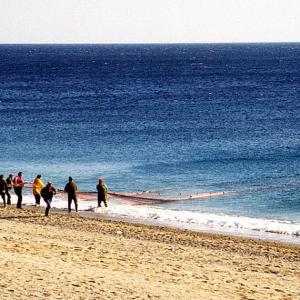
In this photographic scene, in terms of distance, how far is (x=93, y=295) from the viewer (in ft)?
48.1

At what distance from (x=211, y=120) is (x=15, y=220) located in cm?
4062

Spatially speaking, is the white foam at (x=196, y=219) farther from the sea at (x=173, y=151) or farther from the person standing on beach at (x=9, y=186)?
the person standing on beach at (x=9, y=186)

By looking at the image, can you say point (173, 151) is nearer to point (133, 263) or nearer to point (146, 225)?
point (146, 225)

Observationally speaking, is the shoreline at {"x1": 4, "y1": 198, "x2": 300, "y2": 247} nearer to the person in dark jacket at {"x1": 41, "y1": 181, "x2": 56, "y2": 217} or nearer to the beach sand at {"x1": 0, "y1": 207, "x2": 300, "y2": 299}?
the beach sand at {"x1": 0, "y1": 207, "x2": 300, "y2": 299}

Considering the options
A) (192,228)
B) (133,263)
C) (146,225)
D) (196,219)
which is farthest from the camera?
(196,219)

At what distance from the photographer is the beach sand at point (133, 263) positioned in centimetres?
1512

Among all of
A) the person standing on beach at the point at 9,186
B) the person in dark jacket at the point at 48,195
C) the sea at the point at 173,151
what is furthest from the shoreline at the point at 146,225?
the person standing on beach at the point at 9,186

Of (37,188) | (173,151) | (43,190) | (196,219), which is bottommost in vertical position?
(196,219)

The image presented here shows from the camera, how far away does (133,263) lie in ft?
57.8

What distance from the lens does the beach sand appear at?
49.6 feet

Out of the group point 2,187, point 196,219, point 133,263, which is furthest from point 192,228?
point 2,187

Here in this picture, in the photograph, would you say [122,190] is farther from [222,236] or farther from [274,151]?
[274,151]

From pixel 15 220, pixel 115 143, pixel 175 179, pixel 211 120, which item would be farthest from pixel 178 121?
pixel 15 220

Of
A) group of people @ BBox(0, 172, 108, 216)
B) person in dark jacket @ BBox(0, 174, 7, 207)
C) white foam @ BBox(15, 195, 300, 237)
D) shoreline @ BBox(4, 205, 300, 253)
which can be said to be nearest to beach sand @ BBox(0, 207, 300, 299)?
shoreline @ BBox(4, 205, 300, 253)
